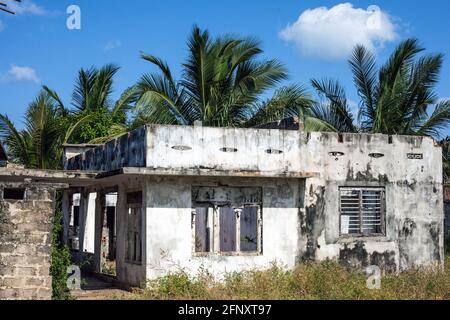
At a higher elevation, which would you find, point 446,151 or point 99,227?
point 446,151

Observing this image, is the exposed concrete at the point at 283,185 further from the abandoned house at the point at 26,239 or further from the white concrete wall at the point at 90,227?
the white concrete wall at the point at 90,227

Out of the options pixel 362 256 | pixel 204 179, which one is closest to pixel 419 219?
pixel 362 256

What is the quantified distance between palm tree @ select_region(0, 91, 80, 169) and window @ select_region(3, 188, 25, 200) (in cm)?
1144

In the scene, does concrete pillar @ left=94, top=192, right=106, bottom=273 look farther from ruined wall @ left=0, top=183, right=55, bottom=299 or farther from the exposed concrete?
ruined wall @ left=0, top=183, right=55, bottom=299

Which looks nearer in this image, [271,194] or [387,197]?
[271,194]

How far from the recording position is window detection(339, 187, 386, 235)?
51.1 ft

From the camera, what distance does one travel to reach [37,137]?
2208 centimetres

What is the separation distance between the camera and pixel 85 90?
86.0 feet

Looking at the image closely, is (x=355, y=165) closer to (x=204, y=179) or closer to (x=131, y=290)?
(x=204, y=179)

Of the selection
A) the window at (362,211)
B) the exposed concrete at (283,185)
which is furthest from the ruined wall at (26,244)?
the window at (362,211)

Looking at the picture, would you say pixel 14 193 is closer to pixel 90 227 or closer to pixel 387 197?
pixel 387 197

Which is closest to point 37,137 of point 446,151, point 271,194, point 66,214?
point 66,214

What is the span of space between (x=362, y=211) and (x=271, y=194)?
2.27 metres

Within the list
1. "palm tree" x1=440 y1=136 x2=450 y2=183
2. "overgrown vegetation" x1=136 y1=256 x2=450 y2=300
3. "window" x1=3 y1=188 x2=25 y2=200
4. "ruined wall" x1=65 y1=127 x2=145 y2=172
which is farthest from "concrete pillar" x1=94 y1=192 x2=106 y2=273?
"palm tree" x1=440 y1=136 x2=450 y2=183
